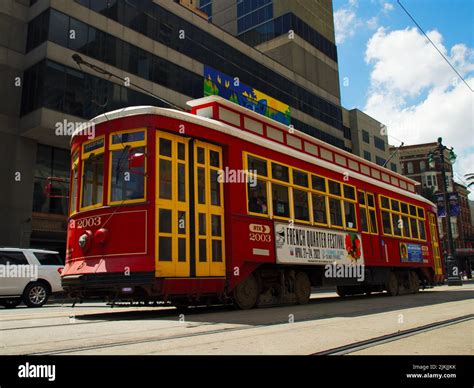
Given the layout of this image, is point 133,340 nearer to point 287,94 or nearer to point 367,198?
point 367,198

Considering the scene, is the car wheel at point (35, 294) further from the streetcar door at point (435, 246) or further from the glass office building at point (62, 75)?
the streetcar door at point (435, 246)

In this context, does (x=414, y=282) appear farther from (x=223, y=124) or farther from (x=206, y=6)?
(x=206, y=6)

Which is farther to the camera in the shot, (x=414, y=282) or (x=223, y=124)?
(x=414, y=282)

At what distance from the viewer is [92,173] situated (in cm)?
916

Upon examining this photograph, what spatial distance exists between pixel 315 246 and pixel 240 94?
26612mm

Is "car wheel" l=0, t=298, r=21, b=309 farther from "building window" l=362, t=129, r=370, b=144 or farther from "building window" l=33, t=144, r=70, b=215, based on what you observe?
"building window" l=362, t=129, r=370, b=144

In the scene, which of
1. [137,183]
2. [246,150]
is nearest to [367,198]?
[246,150]

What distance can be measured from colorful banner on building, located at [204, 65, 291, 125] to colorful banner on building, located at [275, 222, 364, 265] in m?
22.4

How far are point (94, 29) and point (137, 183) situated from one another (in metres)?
21.0

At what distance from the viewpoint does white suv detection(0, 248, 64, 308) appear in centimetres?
1327

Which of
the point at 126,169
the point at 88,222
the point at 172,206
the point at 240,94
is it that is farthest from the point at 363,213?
the point at 240,94

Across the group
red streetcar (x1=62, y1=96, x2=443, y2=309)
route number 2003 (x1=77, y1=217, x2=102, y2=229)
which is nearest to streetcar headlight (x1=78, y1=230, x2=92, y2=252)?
red streetcar (x1=62, y1=96, x2=443, y2=309)
